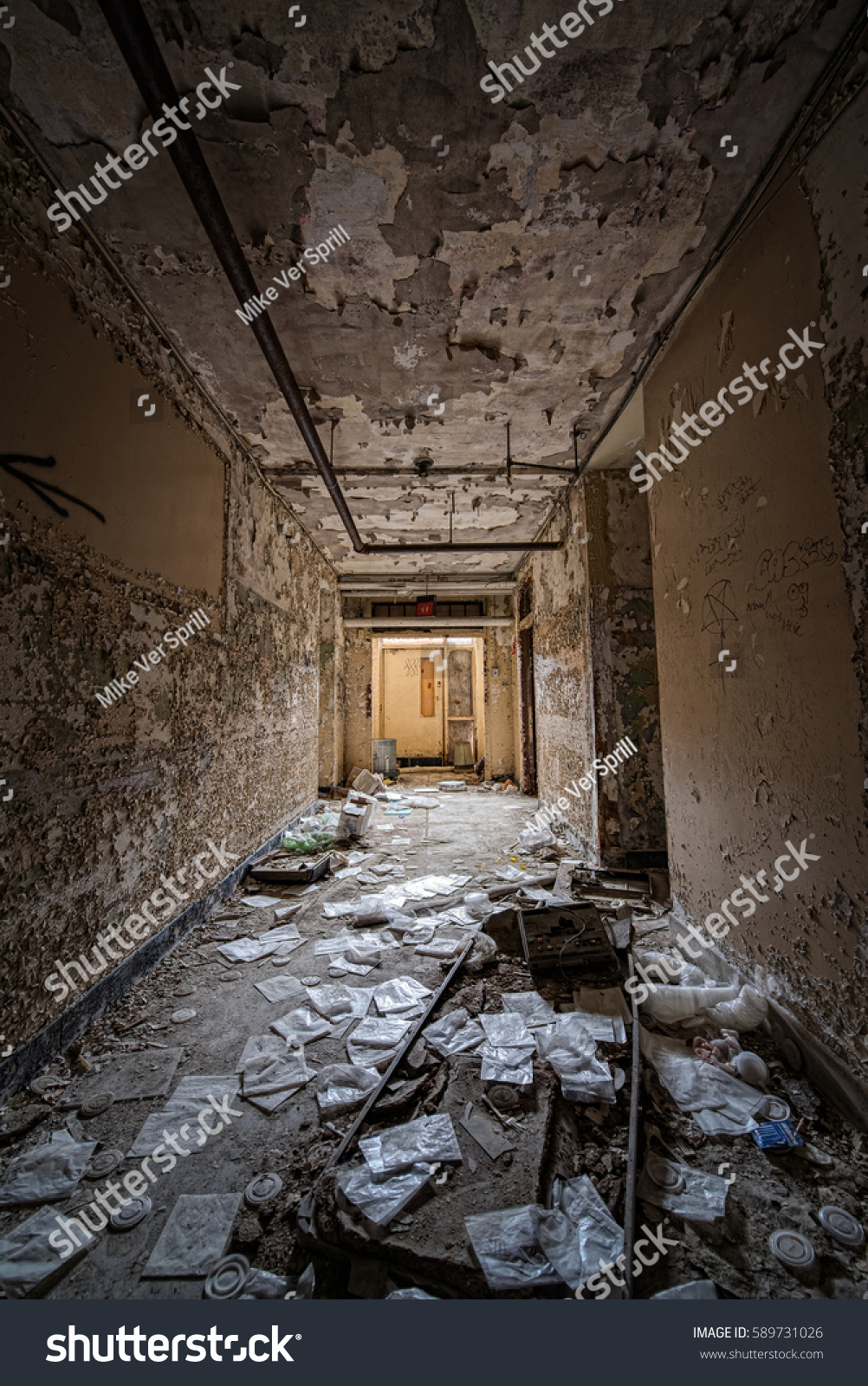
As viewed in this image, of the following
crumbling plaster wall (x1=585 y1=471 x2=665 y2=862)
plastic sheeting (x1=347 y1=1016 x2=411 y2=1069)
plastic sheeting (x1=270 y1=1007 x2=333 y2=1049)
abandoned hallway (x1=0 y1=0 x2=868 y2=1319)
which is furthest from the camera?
crumbling plaster wall (x1=585 y1=471 x2=665 y2=862)

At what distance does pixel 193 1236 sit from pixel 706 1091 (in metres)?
1.51

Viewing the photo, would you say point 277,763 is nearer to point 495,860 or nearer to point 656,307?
point 495,860

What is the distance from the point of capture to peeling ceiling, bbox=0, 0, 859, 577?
4.68 ft

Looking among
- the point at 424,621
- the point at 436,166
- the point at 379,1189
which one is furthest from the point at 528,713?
the point at 379,1189

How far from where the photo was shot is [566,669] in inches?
185

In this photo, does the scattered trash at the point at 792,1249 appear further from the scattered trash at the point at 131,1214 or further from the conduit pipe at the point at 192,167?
the conduit pipe at the point at 192,167

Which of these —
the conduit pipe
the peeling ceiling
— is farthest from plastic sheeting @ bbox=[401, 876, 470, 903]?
the peeling ceiling

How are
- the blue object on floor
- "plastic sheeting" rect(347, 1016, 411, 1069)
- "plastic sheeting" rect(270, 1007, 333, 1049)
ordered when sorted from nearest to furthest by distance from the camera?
the blue object on floor → "plastic sheeting" rect(347, 1016, 411, 1069) → "plastic sheeting" rect(270, 1007, 333, 1049)

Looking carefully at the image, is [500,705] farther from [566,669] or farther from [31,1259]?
[31,1259]

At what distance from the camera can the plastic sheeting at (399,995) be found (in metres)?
2.07

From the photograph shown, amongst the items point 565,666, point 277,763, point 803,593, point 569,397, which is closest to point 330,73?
point 569,397

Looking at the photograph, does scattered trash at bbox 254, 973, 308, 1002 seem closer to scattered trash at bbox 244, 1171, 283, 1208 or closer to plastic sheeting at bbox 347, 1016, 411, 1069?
plastic sheeting at bbox 347, 1016, 411, 1069

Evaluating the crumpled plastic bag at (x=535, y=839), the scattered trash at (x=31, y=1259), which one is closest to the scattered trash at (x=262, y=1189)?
the scattered trash at (x=31, y=1259)

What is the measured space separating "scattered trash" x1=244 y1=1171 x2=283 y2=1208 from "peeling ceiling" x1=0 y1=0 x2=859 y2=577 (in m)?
3.14
